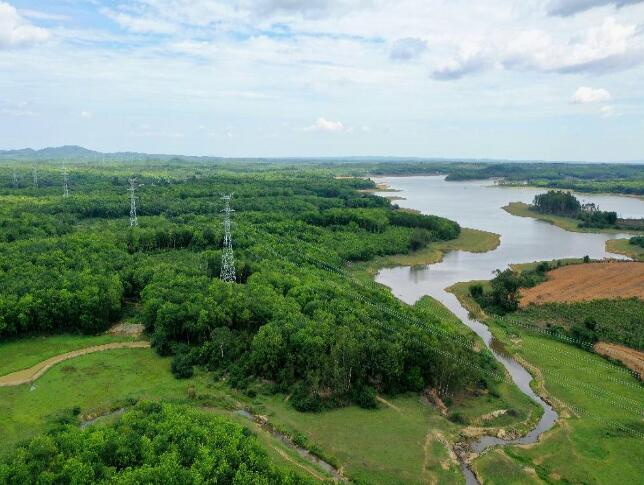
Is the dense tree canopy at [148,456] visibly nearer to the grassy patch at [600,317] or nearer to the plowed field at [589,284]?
the grassy patch at [600,317]

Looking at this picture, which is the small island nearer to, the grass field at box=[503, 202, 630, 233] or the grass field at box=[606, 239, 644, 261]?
the grass field at box=[503, 202, 630, 233]

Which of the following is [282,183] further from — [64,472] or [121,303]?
[64,472]

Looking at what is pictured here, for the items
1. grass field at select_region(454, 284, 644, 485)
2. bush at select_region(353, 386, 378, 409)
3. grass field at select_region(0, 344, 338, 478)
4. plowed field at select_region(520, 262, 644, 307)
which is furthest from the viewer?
plowed field at select_region(520, 262, 644, 307)

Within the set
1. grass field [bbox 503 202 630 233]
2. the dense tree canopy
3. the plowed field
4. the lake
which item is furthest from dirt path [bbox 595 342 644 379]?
grass field [bbox 503 202 630 233]

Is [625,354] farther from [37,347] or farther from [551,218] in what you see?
[551,218]

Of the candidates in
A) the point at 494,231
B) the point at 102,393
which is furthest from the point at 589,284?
the point at 102,393

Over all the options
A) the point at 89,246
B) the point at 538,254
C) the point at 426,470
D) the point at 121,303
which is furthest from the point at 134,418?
the point at 538,254
